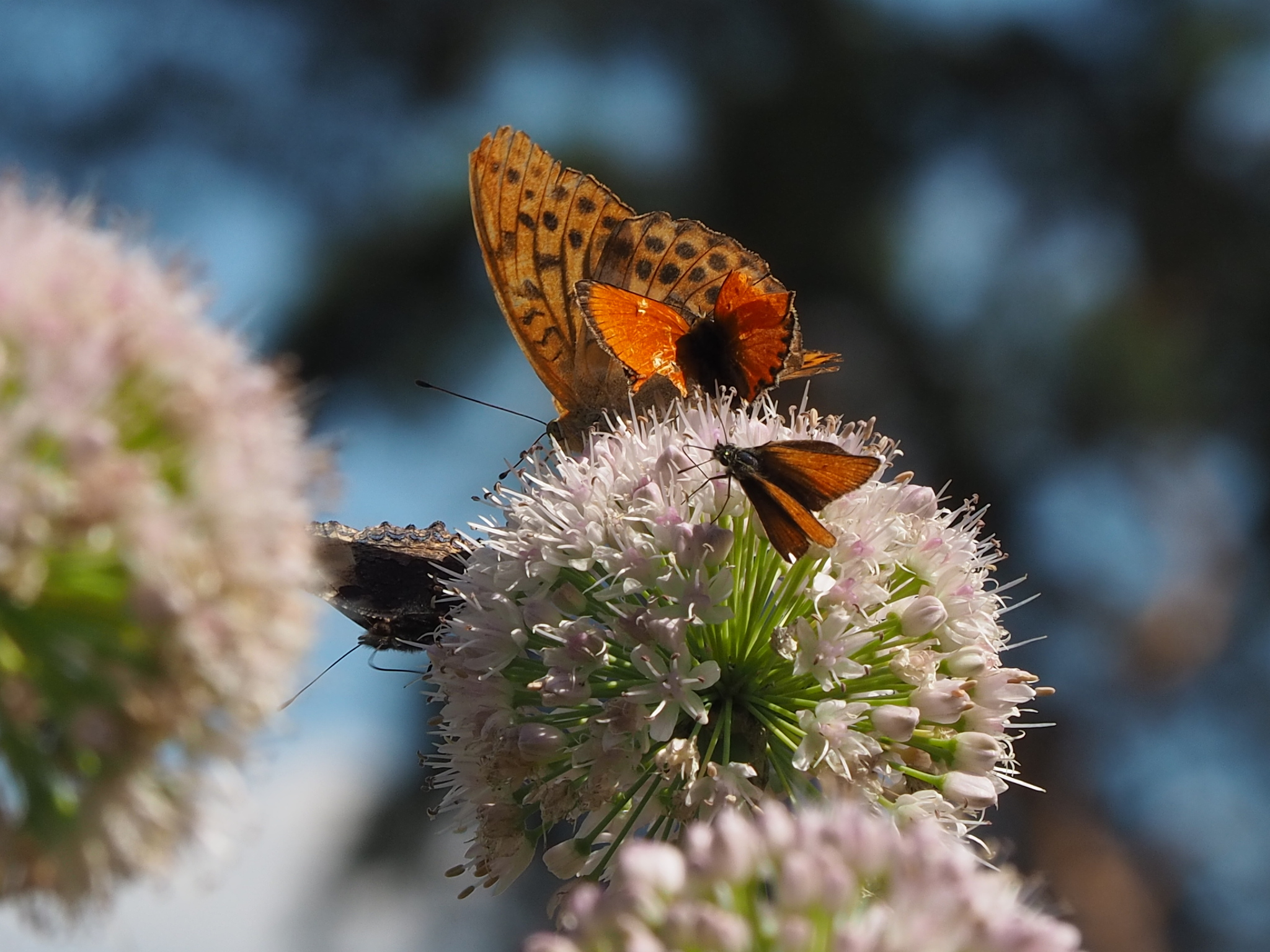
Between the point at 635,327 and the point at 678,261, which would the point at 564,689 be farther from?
the point at 678,261

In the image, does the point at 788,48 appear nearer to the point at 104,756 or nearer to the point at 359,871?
the point at 359,871

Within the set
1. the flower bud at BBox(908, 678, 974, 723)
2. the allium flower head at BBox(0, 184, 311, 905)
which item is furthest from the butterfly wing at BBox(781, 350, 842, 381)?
the allium flower head at BBox(0, 184, 311, 905)

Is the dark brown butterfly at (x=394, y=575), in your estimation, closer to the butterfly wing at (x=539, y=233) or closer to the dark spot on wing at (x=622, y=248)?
the butterfly wing at (x=539, y=233)

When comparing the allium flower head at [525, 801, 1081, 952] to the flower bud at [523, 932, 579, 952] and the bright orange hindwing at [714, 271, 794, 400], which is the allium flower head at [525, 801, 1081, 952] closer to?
the flower bud at [523, 932, 579, 952]

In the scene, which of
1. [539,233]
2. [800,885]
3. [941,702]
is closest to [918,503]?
[941,702]

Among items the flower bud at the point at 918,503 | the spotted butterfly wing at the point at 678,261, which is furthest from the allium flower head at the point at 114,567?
the spotted butterfly wing at the point at 678,261

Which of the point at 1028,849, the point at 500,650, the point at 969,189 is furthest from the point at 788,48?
the point at 500,650
